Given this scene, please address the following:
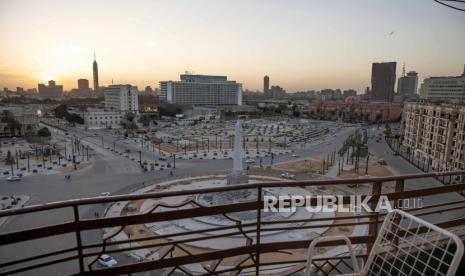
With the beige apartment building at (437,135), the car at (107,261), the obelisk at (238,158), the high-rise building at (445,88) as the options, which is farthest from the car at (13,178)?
the high-rise building at (445,88)

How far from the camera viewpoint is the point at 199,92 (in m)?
79.0

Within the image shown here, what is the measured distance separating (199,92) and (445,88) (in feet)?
168

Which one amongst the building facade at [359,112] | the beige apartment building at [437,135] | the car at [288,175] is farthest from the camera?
the building facade at [359,112]

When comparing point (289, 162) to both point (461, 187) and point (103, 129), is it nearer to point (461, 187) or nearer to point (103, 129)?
point (461, 187)

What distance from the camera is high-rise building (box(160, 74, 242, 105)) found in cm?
7762

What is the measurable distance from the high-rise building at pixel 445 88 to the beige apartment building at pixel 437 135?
2880 cm

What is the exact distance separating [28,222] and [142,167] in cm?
953

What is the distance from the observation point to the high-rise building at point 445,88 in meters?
49.4

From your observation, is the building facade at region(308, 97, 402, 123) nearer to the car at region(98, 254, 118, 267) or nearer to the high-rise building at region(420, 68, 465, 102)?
the high-rise building at region(420, 68, 465, 102)

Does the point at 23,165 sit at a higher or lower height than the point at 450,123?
lower

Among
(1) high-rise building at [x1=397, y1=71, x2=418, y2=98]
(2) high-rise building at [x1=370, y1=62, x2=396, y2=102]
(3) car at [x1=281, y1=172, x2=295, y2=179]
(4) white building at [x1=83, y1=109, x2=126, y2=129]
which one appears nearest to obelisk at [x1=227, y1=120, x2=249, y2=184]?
(3) car at [x1=281, y1=172, x2=295, y2=179]

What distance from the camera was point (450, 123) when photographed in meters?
19.9

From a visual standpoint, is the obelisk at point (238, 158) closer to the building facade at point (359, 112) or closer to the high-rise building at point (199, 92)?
the building facade at point (359, 112)

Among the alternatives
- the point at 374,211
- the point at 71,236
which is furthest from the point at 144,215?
the point at 71,236
